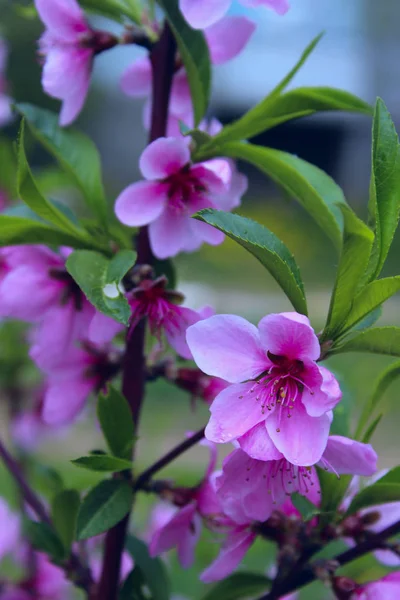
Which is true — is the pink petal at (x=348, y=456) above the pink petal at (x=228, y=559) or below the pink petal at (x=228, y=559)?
above

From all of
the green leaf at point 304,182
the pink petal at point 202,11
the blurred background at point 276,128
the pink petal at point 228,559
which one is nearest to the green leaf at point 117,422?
the pink petal at point 228,559

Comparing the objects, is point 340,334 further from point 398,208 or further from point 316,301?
point 316,301

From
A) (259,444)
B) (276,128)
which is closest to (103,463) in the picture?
(259,444)

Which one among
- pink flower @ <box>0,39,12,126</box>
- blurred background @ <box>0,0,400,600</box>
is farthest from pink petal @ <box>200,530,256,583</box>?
blurred background @ <box>0,0,400,600</box>

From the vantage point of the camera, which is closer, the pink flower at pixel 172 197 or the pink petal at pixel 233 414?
the pink petal at pixel 233 414

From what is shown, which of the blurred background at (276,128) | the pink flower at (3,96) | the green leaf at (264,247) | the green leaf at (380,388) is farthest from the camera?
the blurred background at (276,128)

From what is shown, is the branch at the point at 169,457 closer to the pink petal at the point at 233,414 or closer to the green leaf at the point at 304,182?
the pink petal at the point at 233,414

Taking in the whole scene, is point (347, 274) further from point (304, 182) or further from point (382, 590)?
point (382, 590)

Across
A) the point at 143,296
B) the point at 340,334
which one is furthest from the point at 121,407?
the point at 340,334
